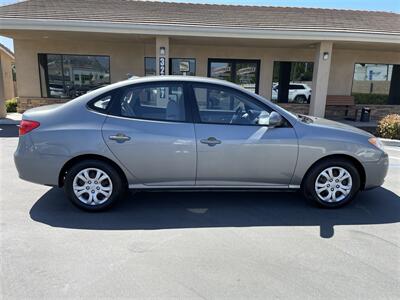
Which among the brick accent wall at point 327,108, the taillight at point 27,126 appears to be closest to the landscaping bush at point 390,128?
the brick accent wall at point 327,108

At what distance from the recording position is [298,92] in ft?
45.6

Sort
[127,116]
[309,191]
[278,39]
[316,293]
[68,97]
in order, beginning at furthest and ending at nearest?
[68,97] → [278,39] → [309,191] → [127,116] → [316,293]

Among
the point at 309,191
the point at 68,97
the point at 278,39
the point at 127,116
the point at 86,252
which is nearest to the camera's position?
the point at 86,252

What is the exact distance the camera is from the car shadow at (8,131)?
895 centimetres

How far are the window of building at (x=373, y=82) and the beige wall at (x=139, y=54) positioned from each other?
0.53 meters

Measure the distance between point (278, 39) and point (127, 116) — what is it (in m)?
7.98

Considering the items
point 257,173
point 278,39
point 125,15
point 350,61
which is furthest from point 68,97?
point 350,61

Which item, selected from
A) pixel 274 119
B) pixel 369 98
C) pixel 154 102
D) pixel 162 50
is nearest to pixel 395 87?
pixel 369 98

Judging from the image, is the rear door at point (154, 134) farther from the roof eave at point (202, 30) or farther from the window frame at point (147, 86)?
the roof eave at point (202, 30)

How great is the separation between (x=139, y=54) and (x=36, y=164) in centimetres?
988

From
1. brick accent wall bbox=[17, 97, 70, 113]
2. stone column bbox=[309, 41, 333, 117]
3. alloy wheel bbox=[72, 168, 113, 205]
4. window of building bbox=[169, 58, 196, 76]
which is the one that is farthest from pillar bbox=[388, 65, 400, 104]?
alloy wheel bbox=[72, 168, 113, 205]

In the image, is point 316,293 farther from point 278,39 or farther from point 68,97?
point 68,97

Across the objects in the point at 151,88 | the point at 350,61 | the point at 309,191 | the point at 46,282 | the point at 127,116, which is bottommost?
the point at 46,282

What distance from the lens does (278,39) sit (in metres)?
10.2
